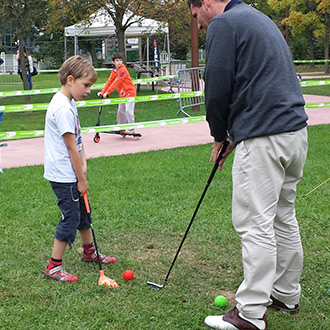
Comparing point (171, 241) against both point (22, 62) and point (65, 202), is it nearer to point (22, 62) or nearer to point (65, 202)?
point (65, 202)

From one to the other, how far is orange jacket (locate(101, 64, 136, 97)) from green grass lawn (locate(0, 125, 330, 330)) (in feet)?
11.5

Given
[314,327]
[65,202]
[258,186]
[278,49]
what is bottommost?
[314,327]

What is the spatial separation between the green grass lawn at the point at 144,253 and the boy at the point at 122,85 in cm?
344

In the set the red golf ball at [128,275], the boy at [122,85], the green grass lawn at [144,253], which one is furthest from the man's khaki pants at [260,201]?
the boy at [122,85]

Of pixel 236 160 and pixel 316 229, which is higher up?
pixel 236 160

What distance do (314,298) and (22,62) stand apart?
46.8ft

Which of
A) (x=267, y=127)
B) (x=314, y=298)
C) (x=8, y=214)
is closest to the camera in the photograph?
(x=267, y=127)

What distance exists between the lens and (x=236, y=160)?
321 cm

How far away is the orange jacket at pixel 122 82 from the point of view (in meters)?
10.7

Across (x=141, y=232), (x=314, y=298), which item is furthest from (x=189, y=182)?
(x=314, y=298)

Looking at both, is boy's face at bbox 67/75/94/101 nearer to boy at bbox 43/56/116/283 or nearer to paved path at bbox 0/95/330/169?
boy at bbox 43/56/116/283

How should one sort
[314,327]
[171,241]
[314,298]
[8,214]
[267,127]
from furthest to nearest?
[8,214] → [171,241] → [314,298] → [314,327] → [267,127]

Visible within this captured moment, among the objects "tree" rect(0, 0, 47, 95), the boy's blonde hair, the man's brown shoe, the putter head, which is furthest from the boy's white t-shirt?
"tree" rect(0, 0, 47, 95)

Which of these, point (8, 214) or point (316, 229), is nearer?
point (316, 229)
